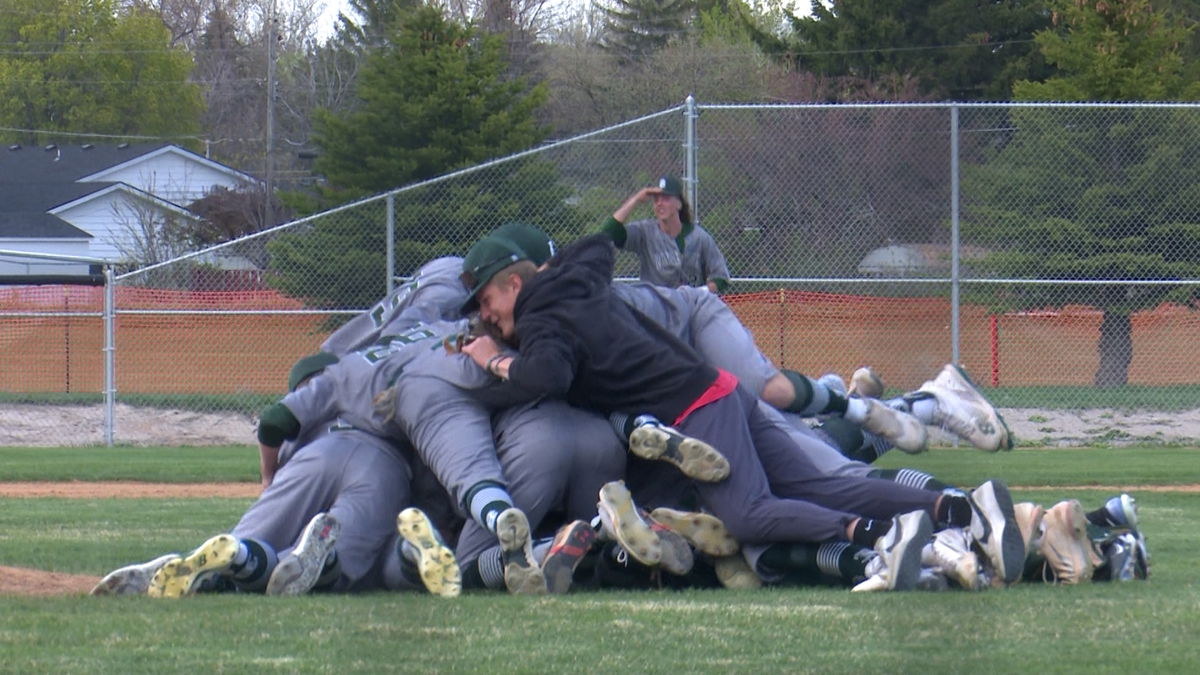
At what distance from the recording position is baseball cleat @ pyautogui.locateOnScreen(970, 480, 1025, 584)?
16.7 ft

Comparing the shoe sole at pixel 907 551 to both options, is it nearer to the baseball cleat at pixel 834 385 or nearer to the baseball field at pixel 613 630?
the baseball field at pixel 613 630

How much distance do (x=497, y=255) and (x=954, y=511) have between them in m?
1.93

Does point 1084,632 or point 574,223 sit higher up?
point 574,223

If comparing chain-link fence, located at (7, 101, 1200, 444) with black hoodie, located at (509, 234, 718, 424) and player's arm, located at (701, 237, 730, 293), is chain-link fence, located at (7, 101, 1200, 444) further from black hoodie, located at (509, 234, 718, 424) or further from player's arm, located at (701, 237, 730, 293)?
black hoodie, located at (509, 234, 718, 424)

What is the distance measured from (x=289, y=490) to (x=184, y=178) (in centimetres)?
3926

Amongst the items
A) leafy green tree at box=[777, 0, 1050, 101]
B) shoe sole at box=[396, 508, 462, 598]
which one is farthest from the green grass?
leafy green tree at box=[777, 0, 1050, 101]

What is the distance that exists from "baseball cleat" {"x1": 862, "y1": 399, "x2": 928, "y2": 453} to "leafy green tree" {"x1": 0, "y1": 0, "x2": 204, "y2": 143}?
44451 mm

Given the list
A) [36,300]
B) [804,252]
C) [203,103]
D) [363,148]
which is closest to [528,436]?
[804,252]

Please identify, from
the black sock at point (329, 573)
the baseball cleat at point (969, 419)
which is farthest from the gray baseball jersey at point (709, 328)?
the black sock at point (329, 573)

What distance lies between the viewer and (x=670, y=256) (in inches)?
374

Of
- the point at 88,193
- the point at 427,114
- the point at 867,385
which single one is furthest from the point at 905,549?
the point at 88,193

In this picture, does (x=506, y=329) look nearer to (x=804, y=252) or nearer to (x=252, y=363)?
(x=804, y=252)

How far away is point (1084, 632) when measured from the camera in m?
4.18

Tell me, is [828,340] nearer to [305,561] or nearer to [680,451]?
[680,451]
